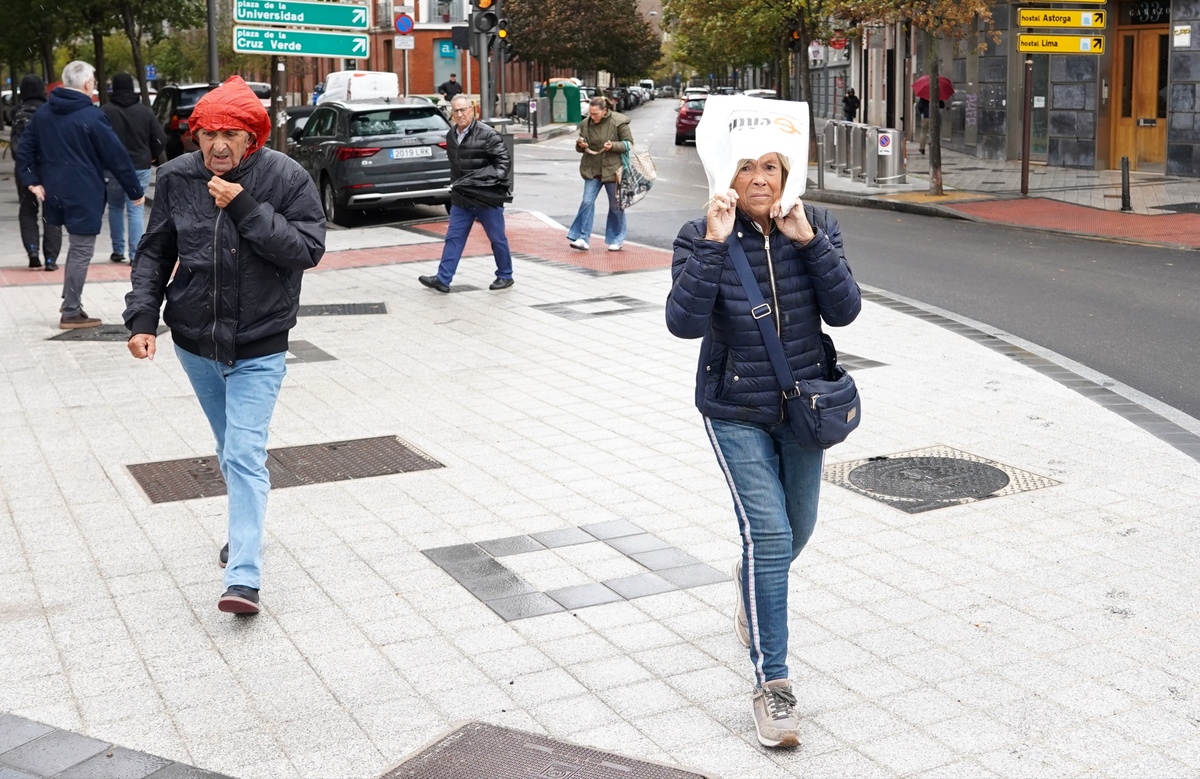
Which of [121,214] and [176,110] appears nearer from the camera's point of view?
[121,214]

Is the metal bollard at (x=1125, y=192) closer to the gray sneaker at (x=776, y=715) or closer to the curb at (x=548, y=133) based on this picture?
the gray sneaker at (x=776, y=715)

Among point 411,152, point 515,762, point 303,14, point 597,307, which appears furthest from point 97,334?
point 411,152

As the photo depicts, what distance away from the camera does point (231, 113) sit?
5.06 m

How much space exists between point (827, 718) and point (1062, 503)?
2.62 meters

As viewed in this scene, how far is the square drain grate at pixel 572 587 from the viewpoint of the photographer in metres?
5.39

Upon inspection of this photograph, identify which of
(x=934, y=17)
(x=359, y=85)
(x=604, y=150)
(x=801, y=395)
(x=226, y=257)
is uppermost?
(x=359, y=85)

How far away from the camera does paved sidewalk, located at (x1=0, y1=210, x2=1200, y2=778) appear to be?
4.28m

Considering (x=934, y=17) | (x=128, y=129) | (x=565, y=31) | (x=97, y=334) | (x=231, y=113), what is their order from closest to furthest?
(x=231, y=113), (x=97, y=334), (x=128, y=129), (x=934, y=17), (x=565, y=31)

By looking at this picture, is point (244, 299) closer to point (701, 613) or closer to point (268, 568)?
point (268, 568)

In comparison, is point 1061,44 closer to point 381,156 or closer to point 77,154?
point 381,156

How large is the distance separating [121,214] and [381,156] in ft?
15.9

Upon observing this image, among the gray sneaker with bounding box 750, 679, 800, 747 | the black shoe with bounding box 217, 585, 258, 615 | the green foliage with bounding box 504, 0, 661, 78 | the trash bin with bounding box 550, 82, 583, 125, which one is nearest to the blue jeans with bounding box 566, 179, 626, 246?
the black shoe with bounding box 217, 585, 258, 615

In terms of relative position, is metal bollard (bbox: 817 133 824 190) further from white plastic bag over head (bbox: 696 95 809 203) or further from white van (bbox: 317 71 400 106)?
white plastic bag over head (bbox: 696 95 809 203)

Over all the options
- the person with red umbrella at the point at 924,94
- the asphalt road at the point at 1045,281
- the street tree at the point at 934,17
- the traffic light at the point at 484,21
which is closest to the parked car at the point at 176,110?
the asphalt road at the point at 1045,281
